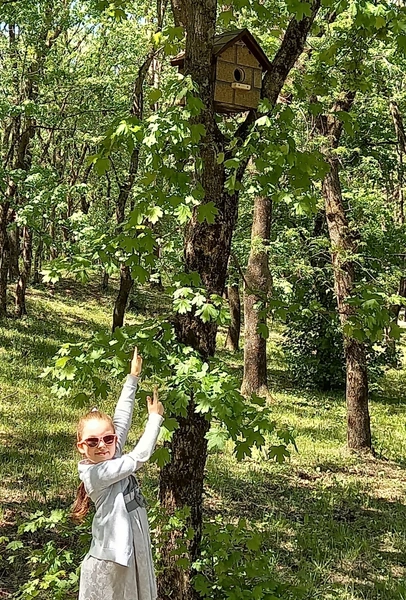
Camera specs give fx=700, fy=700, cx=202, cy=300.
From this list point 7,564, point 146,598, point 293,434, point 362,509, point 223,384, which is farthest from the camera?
point 362,509

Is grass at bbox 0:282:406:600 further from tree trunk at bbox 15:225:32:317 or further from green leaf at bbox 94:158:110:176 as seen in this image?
tree trunk at bbox 15:225:32:317

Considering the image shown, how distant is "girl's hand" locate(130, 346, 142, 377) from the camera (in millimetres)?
3502

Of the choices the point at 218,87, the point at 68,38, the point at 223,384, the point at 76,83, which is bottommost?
the point at 223,384

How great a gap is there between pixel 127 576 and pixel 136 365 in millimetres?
996

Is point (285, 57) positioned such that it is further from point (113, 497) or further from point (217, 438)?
point (113, 497)

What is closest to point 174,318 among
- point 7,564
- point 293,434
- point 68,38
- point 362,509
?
point 293,434

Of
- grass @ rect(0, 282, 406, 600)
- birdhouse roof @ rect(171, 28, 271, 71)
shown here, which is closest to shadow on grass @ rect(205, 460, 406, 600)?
grass @ rect(0, 282, 406, 600)

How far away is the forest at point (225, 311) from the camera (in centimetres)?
366

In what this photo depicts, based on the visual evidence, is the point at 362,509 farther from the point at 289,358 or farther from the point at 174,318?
the point at 289,358

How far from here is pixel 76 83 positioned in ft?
49.9

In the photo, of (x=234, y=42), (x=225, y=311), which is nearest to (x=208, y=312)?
(x=225, y=311)

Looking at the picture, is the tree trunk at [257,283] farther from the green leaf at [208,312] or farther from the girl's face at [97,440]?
the girl's face at [97,440]

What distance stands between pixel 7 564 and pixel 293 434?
9.74 feet

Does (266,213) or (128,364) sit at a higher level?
(266,213)
